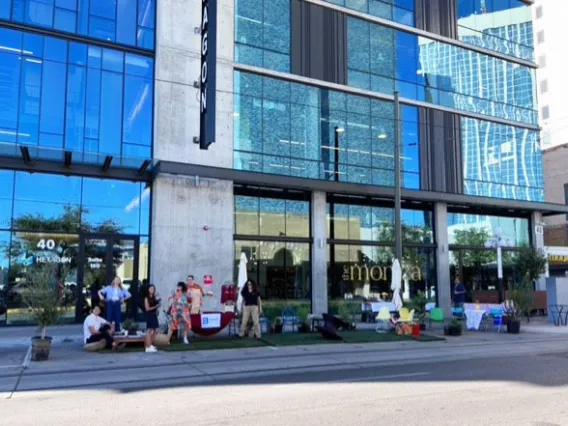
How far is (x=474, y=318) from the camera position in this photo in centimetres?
1939

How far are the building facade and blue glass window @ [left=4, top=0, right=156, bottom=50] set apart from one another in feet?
0.21

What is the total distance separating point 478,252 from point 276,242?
464 inches

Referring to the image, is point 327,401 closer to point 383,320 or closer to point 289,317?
point 289,317

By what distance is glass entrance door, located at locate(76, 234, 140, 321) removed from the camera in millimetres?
18719

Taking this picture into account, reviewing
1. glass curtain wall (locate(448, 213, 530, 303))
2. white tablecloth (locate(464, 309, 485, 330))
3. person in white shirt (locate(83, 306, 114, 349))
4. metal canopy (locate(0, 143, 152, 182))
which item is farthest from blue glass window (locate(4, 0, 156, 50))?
glass curtain wall (locate(448, 213, 530, 303))

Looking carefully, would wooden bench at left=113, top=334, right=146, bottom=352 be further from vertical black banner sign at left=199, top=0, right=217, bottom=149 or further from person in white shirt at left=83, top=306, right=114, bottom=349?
vertical black banner sign at left=199, top=0, right=217, bottom=149

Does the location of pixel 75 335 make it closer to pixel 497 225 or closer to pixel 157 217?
pixel 157 217

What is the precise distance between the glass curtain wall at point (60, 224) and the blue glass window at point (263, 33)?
7.48m

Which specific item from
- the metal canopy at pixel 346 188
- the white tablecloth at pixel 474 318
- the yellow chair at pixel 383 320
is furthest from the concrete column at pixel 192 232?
the white tablecloth at pixel 474 318

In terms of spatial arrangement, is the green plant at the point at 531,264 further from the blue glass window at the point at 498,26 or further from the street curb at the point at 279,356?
the blue glass window at the point at 498,26

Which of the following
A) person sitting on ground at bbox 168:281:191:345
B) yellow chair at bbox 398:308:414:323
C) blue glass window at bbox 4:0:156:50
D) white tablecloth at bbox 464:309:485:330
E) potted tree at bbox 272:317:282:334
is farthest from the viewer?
white tablecloth at bbox 464:309:485:330

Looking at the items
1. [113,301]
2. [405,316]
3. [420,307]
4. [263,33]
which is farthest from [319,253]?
[113,301]

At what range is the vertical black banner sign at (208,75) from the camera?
1844cm

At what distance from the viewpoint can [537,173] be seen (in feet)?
98.4
